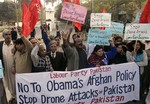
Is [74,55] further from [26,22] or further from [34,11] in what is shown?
[34,11]

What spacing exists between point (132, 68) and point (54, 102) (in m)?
1.70

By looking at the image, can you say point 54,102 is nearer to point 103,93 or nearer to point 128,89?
point 103,93

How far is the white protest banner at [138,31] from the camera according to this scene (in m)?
6.45

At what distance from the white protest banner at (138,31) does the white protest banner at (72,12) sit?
1244 millimetres

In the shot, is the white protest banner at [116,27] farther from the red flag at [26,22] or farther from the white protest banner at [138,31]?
the red flag at [26,22]

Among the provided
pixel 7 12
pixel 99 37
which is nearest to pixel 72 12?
pixel 99 37

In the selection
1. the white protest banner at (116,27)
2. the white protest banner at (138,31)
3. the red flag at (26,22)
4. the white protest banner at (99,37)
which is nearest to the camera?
the red flag at (26,22)

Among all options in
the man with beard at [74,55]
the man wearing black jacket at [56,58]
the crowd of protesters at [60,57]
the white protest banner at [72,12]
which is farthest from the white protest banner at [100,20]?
the man wearing black jacket at [56,58]

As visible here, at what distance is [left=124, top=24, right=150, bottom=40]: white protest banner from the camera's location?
6.45 meters

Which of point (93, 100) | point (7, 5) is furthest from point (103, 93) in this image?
point (7, 5)

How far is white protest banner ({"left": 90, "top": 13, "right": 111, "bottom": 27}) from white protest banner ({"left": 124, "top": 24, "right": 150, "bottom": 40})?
1.33 metres

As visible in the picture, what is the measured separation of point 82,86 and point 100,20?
245 cm

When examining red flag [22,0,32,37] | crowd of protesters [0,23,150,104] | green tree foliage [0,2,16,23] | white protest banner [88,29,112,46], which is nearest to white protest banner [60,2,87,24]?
white protest banner [88,29,112,46]

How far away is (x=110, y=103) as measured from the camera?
6.04 m
